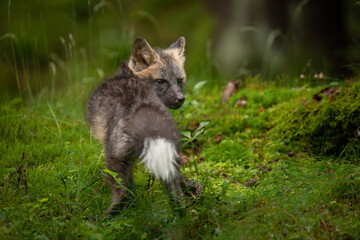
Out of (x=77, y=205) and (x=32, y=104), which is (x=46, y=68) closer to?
(x=32, y=104)

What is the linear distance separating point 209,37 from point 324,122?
4694mm

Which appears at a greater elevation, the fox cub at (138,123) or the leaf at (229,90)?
the fox cub at (138,123)

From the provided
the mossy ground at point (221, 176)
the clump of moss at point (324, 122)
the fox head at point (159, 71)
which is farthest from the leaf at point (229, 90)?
the fox head at point (159, 71)

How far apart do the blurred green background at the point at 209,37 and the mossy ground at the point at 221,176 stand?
1.06m

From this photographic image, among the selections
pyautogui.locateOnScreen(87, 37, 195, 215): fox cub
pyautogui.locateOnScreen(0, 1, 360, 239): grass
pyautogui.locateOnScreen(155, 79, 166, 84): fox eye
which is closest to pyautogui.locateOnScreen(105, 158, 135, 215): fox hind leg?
pyautogui.locateOnScreen(87, 37, 195, 215): fox cub

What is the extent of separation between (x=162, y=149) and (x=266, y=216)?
1.05m

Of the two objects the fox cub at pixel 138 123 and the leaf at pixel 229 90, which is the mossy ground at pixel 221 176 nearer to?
the leaf at pixel 229 90

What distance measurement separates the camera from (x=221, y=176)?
411 centimetres

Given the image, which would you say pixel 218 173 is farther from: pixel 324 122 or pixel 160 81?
pixel 324 122

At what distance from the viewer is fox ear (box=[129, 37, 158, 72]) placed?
4109 mm

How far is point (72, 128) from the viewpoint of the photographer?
5039mm

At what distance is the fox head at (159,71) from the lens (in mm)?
4070

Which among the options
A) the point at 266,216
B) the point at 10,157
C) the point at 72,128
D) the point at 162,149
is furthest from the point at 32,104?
the point at 266,216

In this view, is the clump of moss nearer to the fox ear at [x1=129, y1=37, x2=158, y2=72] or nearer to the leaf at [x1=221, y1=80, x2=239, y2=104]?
the leaf at [x1=221, y1=80, x2=239, y2=104]
